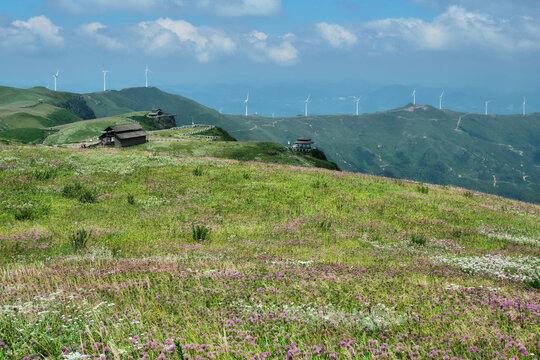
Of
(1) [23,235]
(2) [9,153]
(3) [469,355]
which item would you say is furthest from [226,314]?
(2) [9,153]

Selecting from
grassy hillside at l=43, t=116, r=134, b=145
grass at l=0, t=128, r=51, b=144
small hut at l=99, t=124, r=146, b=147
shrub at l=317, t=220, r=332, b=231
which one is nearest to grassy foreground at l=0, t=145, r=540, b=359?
shrub at l=317, t=220, r=332, b=231

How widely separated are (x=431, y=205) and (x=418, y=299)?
18.9m

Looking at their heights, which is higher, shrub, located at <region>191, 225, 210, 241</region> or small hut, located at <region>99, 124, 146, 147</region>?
small hut, located at <region>99, 124, 146, 147</region>

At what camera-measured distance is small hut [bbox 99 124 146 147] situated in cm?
10669

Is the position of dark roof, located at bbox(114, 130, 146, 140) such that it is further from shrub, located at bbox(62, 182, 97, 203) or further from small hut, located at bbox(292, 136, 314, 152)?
shrub, located at bbox(62, 182, 97, 203)

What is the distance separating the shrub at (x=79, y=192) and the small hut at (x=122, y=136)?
87361 mm

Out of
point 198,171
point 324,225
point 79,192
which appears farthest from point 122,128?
point 324,225

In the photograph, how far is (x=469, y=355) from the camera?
5406 millimetres

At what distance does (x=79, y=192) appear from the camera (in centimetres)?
2409

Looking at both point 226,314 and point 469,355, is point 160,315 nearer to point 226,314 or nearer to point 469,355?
point 226,314

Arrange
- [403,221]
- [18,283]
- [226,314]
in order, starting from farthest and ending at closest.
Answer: [403,221], [18,283], [226,314]

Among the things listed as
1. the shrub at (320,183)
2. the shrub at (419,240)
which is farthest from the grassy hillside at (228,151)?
the shrub at (419,240)

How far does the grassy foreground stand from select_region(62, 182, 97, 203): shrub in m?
0.15

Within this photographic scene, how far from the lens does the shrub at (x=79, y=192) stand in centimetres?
2312
